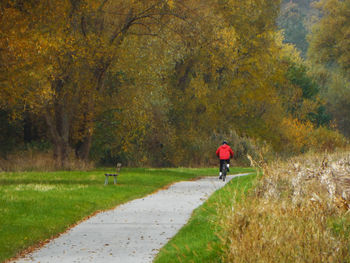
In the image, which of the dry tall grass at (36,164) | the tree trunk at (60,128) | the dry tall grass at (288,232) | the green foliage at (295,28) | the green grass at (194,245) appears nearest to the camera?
the dry tall grass at (288,232)

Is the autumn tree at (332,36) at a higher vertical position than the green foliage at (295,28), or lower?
lower

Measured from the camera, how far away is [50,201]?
59.1ft

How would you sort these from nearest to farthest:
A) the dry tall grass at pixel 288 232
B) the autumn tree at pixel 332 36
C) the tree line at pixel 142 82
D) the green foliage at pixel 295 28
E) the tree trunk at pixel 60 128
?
1. the dry tall grass at pixel 288 232
2. the tree line at pixel 142 82
3. the tree trunk at pixel 60 128
4. the autumn tree at pixel 332 36
5. the green foliage at pixel 295 28

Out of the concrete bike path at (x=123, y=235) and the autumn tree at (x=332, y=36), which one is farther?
the autumn tree at (x=332, y=36)

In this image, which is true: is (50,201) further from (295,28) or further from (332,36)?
(295,28)

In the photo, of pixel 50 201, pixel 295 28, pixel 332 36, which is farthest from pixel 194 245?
pixel 295 28

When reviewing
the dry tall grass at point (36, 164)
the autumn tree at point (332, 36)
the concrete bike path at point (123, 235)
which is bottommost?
the concrete bike path at point (123, 235)

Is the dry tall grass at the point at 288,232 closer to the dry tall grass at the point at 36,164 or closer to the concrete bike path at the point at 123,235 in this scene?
the concrete bike path at the point at 123,235

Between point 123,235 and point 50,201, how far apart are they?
5101 millimetres

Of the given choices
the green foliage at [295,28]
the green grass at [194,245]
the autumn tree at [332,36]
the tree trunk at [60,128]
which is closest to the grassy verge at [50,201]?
the green grass at [194,245]

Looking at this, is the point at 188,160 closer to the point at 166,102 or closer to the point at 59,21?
the point at 166,102

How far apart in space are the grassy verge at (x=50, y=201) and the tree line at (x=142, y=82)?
381 centimetres

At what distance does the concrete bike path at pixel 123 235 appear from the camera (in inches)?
442

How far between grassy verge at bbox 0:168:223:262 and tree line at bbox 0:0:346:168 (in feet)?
12.5
